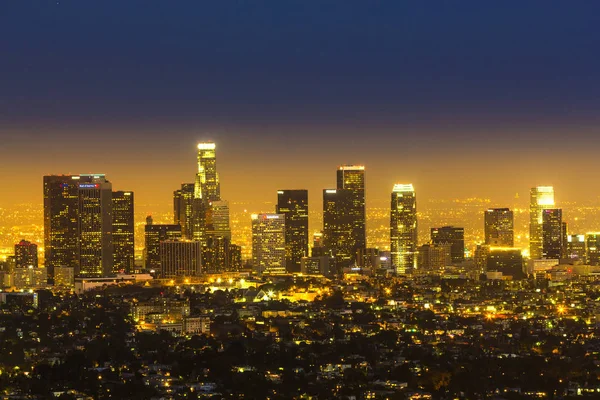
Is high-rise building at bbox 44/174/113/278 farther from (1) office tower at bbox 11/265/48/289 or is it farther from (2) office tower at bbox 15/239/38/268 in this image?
(1) office tower at bbox 11/265/48/289

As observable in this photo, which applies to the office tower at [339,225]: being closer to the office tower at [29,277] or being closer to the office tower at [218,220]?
the office tower at [218,220]

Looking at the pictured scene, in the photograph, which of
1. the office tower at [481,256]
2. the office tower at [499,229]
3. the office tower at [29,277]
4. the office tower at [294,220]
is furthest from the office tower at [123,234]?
the office tower at [499,229]

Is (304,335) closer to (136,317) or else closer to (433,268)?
(136,317)

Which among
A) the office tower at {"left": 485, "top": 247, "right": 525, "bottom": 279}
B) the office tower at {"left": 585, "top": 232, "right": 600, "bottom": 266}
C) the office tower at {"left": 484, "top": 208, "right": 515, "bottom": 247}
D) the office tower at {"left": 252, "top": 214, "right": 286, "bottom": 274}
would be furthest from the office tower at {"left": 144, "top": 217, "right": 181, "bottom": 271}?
the office tower at {"left": 585, "top": 232, "right": 600, "bottom": 266}

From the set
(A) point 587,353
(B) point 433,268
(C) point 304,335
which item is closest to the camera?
(A) point 587,353

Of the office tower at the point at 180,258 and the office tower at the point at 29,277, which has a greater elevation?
the office tower at the point at 180,258

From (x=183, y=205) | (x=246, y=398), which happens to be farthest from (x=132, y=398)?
(x=183, y=205)

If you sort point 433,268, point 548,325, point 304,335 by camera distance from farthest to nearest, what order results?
point 433,268, point 548,325, point 304,335
